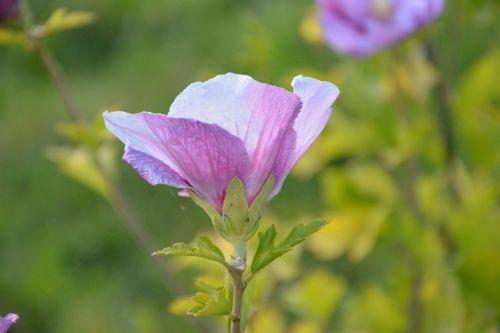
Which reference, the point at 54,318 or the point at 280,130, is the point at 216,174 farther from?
the point at 54,318

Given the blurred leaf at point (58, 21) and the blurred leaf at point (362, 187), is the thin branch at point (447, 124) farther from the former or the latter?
the blurred leaf at point (58, 21)

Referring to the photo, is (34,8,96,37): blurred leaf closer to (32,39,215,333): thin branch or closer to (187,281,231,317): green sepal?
(32,39,215,333): thin branch

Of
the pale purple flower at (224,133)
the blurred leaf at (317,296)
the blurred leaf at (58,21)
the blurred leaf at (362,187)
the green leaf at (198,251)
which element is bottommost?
the blurred leaf at (317,296)

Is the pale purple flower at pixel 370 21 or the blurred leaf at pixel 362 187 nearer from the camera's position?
the pale purple flower at pixel 370 21

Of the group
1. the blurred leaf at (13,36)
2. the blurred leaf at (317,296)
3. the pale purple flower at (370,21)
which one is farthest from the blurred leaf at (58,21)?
the blurred leaf at (317,296)

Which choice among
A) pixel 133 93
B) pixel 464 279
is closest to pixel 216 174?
pixel 464 279

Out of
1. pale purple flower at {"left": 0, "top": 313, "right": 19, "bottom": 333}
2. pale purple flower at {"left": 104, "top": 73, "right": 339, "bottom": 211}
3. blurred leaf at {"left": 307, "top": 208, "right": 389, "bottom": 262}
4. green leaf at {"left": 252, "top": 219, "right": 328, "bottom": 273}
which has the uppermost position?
pale purple flower at {"left": 104, "top": 73, "right": 339, "bottom": 211}

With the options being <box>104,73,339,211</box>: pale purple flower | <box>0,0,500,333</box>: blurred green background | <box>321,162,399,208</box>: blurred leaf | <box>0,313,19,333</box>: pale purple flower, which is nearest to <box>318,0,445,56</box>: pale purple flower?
<box>0,0,500,333</box>: blurred green background
